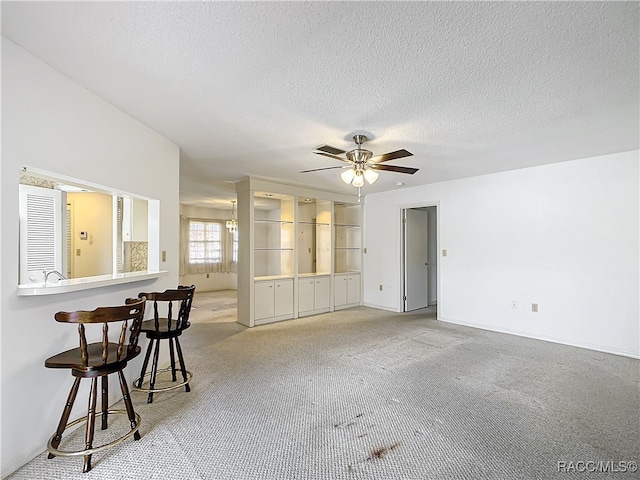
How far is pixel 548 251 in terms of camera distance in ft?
14.5

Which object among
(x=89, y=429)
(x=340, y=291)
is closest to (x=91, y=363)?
(x=89, y=429)

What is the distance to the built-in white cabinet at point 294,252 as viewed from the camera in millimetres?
5309

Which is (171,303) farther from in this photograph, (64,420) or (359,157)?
(359,157)

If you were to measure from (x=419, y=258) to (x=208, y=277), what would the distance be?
594cm

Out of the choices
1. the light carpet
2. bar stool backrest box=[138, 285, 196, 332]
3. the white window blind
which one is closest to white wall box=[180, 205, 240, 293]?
the light carpet

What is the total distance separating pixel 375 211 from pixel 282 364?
13.6ft

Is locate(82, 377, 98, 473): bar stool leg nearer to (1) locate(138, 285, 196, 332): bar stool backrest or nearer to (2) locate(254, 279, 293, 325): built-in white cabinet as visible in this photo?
(1) locate(138, 285, 196, 332): bar stool backrest

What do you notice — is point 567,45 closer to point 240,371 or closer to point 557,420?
point 557,420

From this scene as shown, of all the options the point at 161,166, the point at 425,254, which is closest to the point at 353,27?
the point at 161,166

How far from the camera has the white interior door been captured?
6.42m

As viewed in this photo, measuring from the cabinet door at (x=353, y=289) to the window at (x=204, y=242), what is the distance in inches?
176

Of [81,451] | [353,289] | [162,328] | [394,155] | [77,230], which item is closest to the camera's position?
[81,451]

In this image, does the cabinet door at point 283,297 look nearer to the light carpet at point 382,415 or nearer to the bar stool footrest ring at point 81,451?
the light carpet at point 382,415

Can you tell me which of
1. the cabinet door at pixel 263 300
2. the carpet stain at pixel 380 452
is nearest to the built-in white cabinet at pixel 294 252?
the cabinet door at pixel 263 300
